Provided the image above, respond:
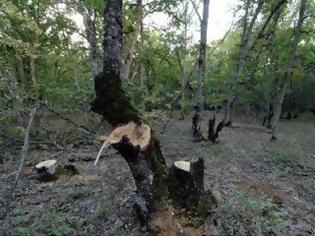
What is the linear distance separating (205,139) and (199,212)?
866 cm

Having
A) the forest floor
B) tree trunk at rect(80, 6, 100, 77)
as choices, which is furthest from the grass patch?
tree trunk at rect(80, 6, 100, 77)

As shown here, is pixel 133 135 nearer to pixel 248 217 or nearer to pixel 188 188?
pixel 188 188

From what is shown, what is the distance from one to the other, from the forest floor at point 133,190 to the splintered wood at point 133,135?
1.53 m

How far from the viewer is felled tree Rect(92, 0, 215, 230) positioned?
5.38m

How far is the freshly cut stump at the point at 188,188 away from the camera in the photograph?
602cm

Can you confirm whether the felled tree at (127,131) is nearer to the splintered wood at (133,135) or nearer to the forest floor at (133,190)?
the splintered wood at (133,135)

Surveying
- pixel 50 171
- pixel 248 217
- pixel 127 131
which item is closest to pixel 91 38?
pixel 50 171

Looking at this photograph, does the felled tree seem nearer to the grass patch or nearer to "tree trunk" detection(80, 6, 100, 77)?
the grass patch

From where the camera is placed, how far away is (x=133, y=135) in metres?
5.50

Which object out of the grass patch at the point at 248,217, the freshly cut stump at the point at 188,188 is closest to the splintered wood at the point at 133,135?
the freshly cut stump at the point at 188,188

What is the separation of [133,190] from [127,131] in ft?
7.95

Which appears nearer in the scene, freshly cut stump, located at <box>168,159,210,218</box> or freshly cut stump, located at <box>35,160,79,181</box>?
freshly cut stump, located at <box>168,159,210,218</box>

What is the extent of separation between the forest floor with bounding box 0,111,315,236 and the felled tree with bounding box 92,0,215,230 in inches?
22.1

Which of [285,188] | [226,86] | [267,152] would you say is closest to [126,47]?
[226,86]
